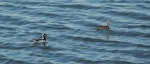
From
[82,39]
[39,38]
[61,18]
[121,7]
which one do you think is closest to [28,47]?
[39,38]

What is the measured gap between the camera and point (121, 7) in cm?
3400

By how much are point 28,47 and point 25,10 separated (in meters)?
7.06

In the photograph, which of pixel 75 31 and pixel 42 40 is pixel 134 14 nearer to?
pixel 75 31

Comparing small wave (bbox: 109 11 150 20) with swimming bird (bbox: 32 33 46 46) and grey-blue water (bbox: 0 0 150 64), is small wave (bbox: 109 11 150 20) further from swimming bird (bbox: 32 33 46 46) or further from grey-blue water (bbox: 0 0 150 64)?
swimming bird (bbox: 32 33 46 46)

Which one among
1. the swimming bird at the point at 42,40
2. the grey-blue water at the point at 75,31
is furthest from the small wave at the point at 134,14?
the swimming bird at the point at 42,40

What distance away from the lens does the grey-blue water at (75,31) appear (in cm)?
2619

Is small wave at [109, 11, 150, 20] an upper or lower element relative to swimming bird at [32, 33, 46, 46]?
upper

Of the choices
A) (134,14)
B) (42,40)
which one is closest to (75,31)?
(42,40)

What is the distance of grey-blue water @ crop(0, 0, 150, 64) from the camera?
26.2 meters

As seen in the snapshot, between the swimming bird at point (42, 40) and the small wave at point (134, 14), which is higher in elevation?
the small wave at point (134, 14)

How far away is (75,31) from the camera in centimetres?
2997

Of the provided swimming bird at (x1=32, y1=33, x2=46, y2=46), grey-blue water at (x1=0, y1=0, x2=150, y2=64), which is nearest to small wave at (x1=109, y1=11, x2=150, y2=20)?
grey-blue water at (x1=0, y1=0, x2=150, y2=64)

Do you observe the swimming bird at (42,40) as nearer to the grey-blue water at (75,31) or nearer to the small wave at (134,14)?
the grey-blue water at (75,31)

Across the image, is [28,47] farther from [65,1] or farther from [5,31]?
[65,1]
